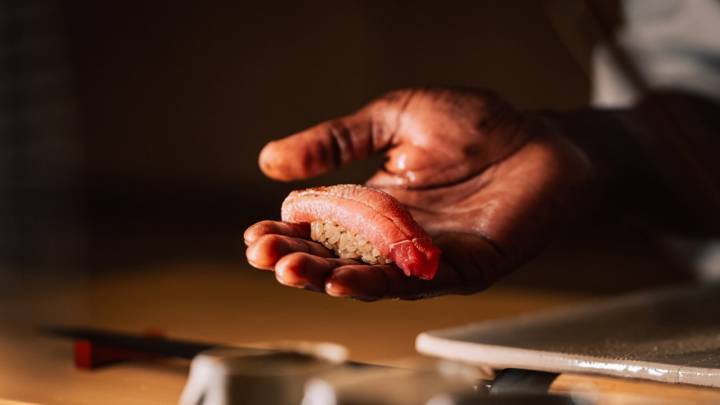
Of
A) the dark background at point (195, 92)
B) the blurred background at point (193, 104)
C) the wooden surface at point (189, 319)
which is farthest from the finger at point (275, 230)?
the dark background at point (195, 92)

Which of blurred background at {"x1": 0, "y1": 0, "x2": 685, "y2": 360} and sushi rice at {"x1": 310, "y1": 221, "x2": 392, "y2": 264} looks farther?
blurred background at {"x1": 0, "y1": 0, "x2": 685, "y2": 360}

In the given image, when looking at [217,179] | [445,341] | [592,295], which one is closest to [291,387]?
[445,341]

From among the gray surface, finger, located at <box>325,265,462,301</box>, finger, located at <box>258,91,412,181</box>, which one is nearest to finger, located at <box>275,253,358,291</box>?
finger, located at <box>325,265,462,301</box>

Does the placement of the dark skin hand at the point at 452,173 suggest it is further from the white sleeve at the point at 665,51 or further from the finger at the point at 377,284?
the white sleeve at the point at 665,51

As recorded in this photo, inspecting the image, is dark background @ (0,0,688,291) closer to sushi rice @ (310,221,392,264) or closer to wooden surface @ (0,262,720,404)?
wooden surface @ (0,262,720,404)

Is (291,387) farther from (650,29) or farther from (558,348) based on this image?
(650,29)

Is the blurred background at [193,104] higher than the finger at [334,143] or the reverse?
the reverse

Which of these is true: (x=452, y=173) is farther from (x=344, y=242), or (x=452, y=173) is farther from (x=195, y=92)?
(x=195, y=92)
